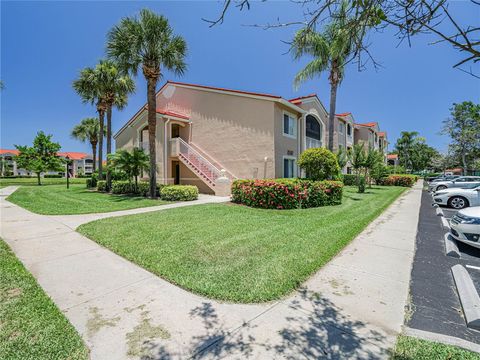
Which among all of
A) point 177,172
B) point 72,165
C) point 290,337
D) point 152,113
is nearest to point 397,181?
point 177,172

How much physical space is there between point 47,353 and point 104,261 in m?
2.64

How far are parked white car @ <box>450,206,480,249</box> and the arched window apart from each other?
601 inches

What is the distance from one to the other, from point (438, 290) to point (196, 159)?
51.8ft

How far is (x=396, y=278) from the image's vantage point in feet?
13.8

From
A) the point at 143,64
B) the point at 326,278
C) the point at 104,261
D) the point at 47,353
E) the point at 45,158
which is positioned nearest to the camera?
the point at 47,353

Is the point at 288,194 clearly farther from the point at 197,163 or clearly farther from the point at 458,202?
the point at 458,202

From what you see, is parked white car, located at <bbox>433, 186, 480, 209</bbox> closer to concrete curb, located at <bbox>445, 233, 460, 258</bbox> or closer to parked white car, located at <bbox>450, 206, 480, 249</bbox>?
concrete curb, located at <bbox>445, 233, 460, 258</bbox>

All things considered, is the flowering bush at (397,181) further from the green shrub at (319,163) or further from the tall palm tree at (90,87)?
the tall palm tree at (90,87)

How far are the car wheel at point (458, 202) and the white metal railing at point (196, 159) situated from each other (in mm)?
12664

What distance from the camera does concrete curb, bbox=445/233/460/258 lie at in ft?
18.0

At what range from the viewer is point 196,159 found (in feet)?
58.5

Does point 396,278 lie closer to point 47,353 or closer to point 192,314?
point 192,314

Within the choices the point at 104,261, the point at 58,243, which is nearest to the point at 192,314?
the point at 104,261

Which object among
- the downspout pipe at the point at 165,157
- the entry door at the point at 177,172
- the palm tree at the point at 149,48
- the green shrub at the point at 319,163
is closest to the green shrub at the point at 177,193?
the palm tree at the point at 149,48
